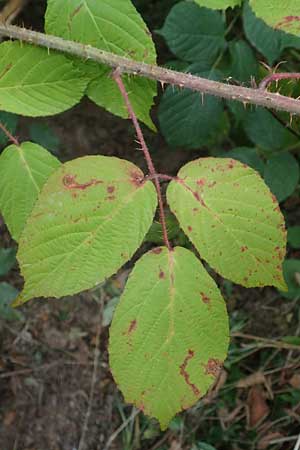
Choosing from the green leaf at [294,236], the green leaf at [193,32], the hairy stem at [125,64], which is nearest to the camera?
the hairy stem at [125,64]

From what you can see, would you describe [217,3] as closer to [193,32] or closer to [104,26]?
[104,26]

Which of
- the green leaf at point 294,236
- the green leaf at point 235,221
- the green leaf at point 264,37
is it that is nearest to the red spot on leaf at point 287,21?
the green leaf at point 235,221

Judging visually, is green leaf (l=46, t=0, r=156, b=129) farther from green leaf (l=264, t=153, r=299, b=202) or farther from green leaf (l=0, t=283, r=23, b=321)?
green leaf (l=0, t=283, r=23, b=321)

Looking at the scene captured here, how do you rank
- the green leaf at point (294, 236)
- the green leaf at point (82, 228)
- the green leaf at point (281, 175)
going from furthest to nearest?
the green leaf at point (294, 236), the green leaf at point (281, 175), the green leaf at point (82, 228)

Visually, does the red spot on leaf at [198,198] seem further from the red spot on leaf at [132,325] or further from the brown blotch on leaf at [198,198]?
the red spot on leaf at [132,325]

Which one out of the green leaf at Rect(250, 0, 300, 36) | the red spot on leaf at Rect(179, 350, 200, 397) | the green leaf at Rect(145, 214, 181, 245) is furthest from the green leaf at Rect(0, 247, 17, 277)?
the green leaf at Rect(250, 0, 300, 36)

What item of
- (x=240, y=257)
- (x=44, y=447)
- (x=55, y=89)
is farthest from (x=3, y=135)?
(x=44, y=447)
